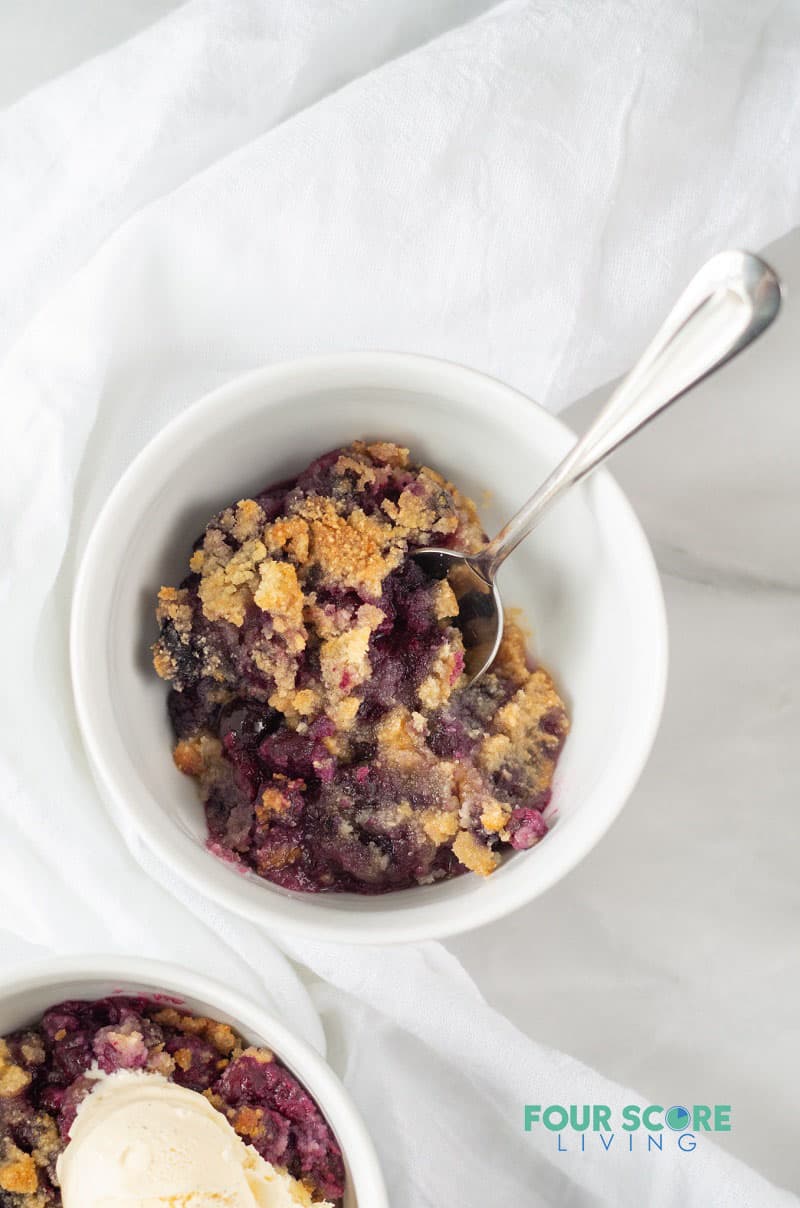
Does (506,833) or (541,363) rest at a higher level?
(541,363)

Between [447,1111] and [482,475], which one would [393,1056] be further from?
[482,475]

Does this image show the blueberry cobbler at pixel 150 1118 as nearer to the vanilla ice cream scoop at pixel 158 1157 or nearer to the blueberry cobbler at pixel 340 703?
the vanilla ice cream scoop at pixel 158 1157

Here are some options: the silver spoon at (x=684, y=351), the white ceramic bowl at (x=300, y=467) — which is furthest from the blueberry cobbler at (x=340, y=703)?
the silver spoon at (x=684, y=351)

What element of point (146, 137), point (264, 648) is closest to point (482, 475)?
point (264, 648)

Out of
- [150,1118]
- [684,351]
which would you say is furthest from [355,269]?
[150,1118]

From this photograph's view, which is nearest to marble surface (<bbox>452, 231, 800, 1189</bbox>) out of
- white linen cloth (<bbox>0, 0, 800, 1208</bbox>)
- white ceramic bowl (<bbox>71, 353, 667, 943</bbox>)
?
white linen cloth (<bbox>0, 0, 800, 1208</bbox>)

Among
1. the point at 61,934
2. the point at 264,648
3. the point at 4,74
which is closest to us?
the point at 264,648
